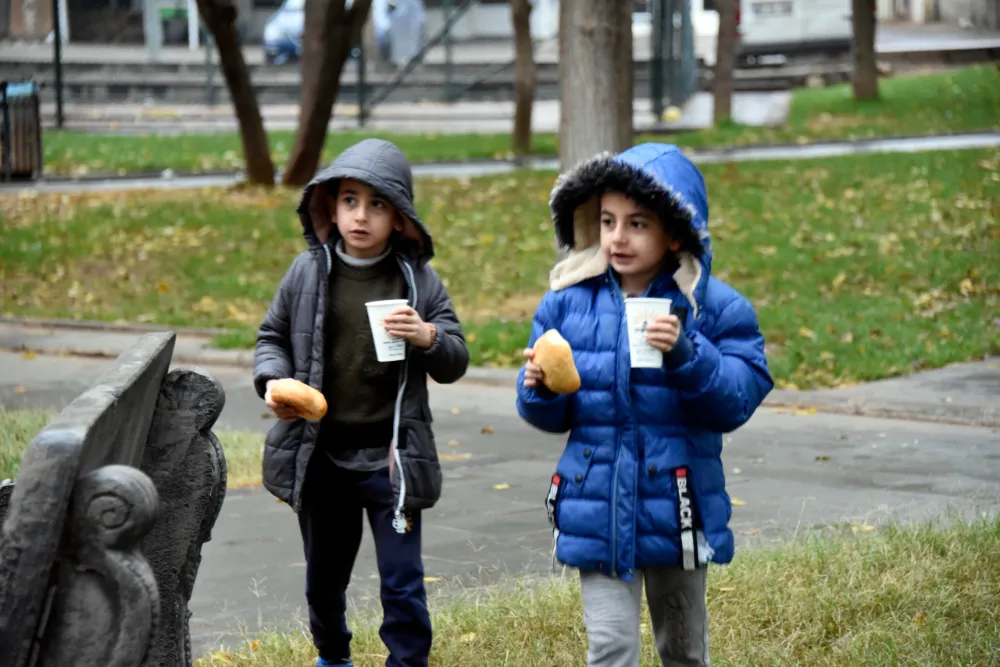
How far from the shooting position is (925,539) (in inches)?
220

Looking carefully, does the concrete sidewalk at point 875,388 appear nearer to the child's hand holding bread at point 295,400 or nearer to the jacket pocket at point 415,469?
the jacket pocket at point 415,469

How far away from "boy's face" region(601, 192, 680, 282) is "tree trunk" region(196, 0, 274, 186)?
15188mm

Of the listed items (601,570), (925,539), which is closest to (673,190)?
(601,570)

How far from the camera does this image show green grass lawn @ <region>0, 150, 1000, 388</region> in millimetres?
11062

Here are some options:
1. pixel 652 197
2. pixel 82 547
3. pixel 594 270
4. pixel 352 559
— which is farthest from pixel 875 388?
pixel 82 547

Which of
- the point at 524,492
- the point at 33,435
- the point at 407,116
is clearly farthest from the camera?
the point at 407,116

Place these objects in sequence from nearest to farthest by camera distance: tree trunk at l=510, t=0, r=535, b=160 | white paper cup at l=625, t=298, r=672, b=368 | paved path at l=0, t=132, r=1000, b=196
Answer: white paper cup at l=625, t=298, r=672, b=368
paved path at l=0, t=132, r=1000, b=196
tree trunk at l=510, t=0, r=535, b=160

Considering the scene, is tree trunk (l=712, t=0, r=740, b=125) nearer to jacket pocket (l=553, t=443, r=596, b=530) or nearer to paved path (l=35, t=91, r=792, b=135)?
paved path (l=35, t=91, r=792, b=135)

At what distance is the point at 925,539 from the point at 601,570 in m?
2.22

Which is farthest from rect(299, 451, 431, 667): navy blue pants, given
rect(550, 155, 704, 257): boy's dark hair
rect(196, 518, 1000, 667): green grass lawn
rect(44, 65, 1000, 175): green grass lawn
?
rect(44, 65, 1000, 175): green grass lawn

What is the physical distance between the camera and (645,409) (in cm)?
380

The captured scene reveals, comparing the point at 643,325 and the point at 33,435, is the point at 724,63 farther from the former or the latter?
the point at 643,325

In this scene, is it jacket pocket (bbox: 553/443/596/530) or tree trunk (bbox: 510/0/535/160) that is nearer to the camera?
jacket pocket (bbox: 553/443/596/530)

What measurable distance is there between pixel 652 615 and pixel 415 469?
83cm
